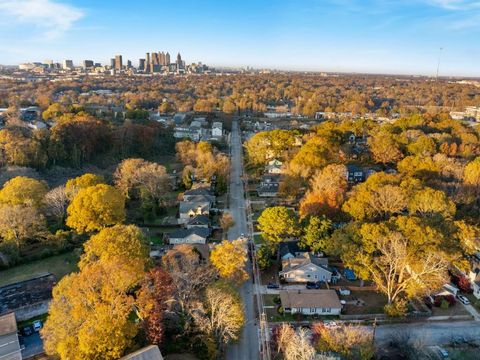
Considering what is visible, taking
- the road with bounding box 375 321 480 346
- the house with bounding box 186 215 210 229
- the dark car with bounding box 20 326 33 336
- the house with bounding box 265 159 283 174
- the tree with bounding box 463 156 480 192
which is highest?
the tree with bounding box 463 156 480 192

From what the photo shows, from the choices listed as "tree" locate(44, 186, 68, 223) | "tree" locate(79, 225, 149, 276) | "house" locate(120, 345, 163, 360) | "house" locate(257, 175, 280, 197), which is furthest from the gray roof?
"house" locate(120, 345, 163, 360)

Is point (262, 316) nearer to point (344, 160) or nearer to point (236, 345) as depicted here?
point (236, 345)

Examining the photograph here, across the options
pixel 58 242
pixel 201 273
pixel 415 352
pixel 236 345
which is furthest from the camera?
pixel 58 242

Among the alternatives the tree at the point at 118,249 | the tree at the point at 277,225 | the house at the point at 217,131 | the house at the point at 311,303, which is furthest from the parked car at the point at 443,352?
the house at the point at 217,131

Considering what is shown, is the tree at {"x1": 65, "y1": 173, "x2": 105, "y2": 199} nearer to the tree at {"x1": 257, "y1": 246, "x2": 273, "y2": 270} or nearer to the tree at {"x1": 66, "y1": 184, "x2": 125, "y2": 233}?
the tree at {"x1": 66, "y1": 184, "x2": 125, "y2": 233}

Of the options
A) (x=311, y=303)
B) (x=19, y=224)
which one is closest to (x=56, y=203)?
(x=19, y=224)

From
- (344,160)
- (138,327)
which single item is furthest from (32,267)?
(344,160)
